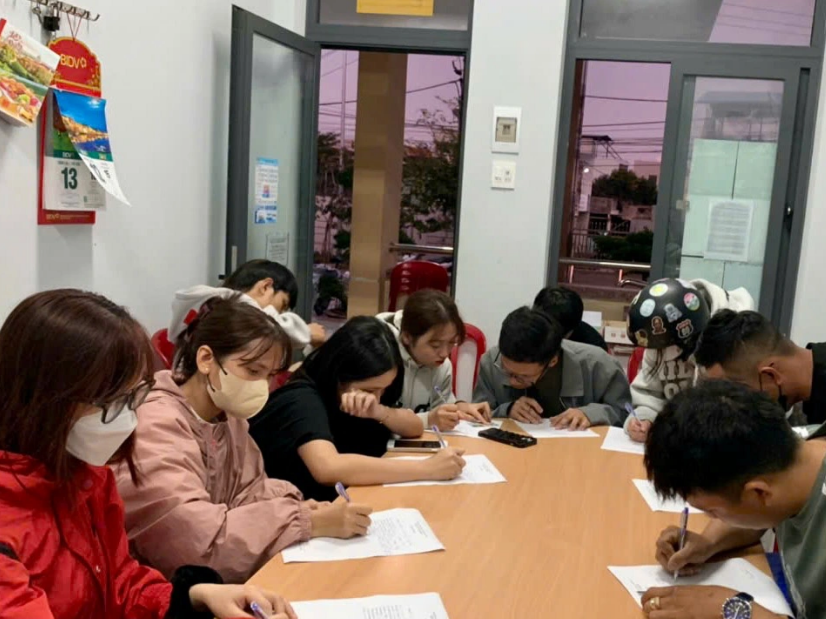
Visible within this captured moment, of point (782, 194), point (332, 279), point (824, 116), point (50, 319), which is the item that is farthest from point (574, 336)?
point (332, 279)

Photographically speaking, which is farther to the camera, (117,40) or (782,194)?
(782,194)

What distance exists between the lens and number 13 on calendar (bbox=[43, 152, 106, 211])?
7.68ft

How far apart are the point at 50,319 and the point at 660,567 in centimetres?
124

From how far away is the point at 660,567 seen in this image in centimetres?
159

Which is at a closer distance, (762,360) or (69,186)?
(762,360)

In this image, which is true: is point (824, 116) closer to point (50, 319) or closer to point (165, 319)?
point (165, 319)

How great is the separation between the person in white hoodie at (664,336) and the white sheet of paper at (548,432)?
14 centimetres

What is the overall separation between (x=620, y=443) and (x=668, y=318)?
426 millimetres

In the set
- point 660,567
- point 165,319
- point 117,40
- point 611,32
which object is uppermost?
point 611,32

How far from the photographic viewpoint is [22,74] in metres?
2.13

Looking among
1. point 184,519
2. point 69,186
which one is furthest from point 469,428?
point 69,186

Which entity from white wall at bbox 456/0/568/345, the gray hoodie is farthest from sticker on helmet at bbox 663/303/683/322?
white wall at bbox 456/0/568/345

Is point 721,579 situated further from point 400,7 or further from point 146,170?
point 400,7

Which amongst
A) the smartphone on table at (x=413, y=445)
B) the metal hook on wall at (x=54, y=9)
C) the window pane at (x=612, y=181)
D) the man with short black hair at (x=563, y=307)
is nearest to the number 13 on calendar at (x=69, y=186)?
the metal hook on wall at (x=54, y=9)
